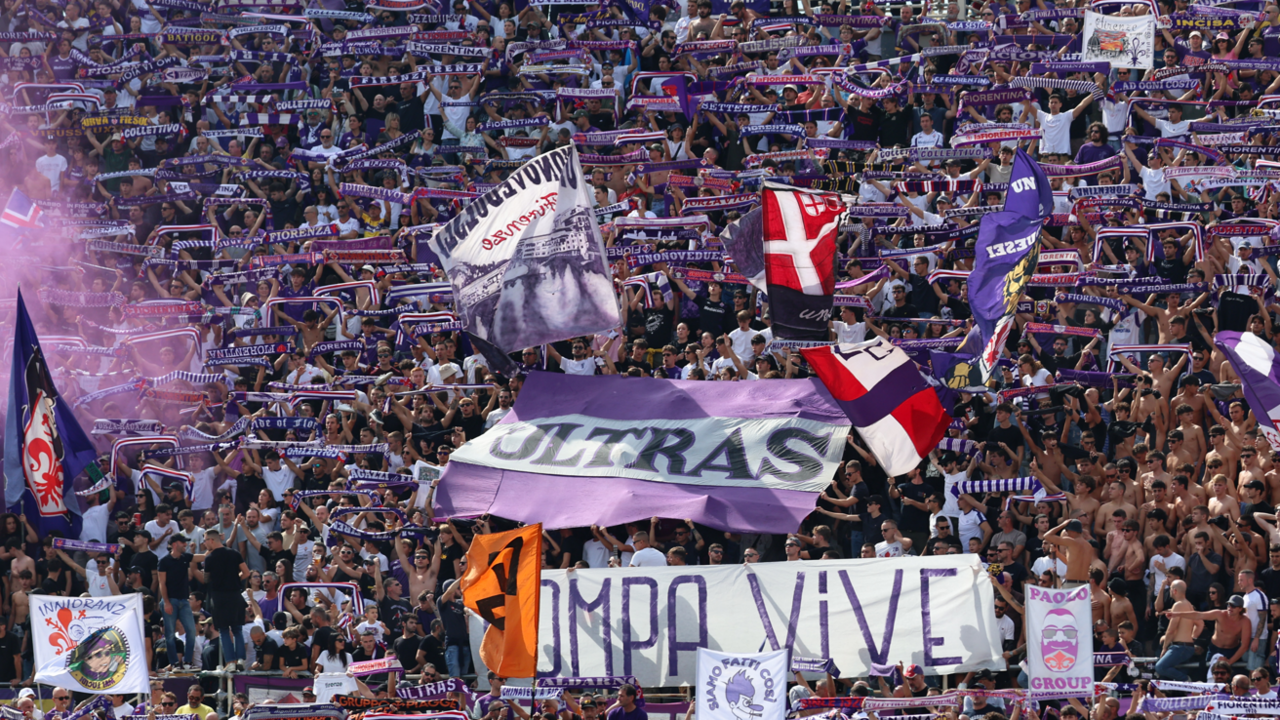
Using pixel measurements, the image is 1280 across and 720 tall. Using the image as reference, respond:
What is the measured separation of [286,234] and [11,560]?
571 centimetres

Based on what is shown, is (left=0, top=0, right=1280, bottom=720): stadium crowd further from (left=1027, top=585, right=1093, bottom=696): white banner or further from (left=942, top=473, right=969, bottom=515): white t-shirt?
(left=1027, top=585, right=1093, bottom=696): white banner

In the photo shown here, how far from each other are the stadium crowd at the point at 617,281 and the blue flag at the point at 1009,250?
0.90m

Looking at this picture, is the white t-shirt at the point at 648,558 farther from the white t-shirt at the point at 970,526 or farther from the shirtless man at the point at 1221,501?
the shirtless man at the point at 1221,501

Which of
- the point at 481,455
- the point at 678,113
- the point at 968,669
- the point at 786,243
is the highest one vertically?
the point at 678,113

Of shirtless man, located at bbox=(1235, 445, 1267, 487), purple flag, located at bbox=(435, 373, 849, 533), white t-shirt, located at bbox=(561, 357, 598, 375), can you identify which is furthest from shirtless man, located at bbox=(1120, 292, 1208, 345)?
white t-shirt, located at bbox=(561, 357, 598, 375)

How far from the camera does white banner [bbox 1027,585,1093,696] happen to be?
15.6 meters

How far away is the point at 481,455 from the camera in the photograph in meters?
18.9

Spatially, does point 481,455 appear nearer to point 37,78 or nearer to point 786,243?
point 786,243

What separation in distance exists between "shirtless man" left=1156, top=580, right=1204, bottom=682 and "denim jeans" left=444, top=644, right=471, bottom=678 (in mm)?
5554

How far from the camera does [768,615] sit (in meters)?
17.1

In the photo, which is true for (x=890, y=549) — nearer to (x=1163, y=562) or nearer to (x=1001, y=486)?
(x=1001, y=486)

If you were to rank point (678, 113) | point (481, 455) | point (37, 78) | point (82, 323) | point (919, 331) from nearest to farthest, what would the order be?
1. point (481, 455)
2. point (919, 331)
3. point (82, 323)
4. point (678, 113)
5. point (37, 78)

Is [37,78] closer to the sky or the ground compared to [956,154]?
closer to the sky

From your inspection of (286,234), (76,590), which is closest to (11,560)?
(76,590)
